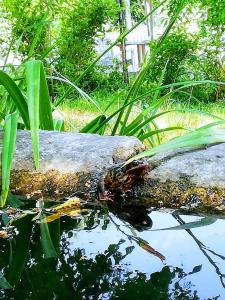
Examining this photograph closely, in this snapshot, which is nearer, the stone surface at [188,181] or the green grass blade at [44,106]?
the stone surface at [188,181]

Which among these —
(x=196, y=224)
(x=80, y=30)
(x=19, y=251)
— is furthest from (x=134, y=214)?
(x=80, y=30)

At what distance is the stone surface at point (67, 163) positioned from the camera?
189cm

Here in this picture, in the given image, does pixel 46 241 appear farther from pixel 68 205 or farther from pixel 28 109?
pixel 28 109

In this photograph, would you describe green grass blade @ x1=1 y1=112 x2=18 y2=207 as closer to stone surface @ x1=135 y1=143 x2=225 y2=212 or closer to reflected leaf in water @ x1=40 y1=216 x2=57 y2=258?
reflected leaf in water @ x1=40 y1=216 x2=57 y2=258

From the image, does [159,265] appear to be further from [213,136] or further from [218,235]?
[213,136]

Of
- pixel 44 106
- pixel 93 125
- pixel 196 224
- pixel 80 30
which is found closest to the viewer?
pixel 196 224

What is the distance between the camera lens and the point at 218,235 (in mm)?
1388

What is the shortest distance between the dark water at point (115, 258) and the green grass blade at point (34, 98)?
0.25 metres

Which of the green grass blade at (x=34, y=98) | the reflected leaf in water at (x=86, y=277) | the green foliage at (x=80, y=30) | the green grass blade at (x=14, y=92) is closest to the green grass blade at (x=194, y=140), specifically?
the green grass blade at (x=34, y=98)

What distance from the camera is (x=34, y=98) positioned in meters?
1.68

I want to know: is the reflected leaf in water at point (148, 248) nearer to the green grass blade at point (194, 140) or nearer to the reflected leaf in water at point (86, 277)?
the reflected leaf in water at point (86, 277)

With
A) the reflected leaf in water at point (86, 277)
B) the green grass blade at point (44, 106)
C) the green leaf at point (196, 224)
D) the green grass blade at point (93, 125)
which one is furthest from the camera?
the green grass blade at point (93, 125)

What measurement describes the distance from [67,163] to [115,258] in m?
0.76

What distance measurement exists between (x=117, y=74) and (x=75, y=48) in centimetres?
139
